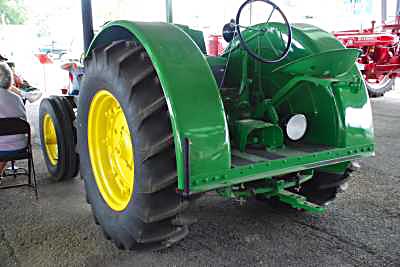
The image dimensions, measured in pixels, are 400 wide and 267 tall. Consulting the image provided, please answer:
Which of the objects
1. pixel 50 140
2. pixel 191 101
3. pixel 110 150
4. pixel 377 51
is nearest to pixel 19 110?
pixel 50 140

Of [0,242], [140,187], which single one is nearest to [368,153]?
[140,187]

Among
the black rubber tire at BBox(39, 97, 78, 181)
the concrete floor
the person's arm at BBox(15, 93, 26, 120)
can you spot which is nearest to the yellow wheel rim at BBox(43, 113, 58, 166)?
the black rubber tire at BBox(39, 97, 78, 181)

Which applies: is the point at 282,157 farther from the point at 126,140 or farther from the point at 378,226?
the point at 378,226

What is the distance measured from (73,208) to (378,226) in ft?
7.61

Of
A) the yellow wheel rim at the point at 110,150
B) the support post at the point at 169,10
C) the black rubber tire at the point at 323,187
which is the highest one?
the support post at the point at 169,10

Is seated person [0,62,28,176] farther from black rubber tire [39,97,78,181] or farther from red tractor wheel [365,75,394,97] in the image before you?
red tractor wheel [365,75,394,97]

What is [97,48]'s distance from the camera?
2352 mm

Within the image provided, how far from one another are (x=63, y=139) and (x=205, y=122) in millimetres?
2222

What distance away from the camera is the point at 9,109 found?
365 cm

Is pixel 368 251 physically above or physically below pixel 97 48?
below

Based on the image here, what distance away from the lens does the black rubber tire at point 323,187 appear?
107 inches

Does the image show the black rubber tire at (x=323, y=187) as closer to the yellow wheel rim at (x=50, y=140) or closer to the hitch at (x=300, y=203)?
the hitch at (x=300, y=203)

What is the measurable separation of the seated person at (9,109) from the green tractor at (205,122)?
4.16ft

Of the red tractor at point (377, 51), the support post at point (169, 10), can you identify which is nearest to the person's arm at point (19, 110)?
the support post at point (169, 10)
